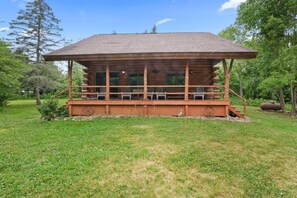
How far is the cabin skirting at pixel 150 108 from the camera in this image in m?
10.2

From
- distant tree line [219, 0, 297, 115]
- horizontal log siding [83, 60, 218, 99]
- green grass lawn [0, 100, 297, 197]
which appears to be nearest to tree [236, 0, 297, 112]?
distant tree line [219, 0, 297, 115]

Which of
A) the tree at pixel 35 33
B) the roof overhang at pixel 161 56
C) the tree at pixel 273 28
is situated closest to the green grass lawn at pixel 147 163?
the roof overhang at pixel 161 56

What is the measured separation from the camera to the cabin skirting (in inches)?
401

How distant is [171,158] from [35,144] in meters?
3.96

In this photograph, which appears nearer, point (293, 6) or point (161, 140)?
point (161, 140)

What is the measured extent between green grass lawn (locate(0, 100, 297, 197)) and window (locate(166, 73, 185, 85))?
18.6 feet

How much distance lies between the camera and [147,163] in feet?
15.1

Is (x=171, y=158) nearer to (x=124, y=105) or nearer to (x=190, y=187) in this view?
(x=190, y=187)

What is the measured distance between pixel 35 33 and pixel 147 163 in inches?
809

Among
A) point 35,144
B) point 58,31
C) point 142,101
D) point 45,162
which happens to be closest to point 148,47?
point 142,101

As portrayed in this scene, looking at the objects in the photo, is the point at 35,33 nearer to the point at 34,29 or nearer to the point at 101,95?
the point at 34,29

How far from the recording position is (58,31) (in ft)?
69.4

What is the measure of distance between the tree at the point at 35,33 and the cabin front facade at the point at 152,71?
8913 millimetres

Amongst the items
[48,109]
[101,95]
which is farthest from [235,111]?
[48,109]
